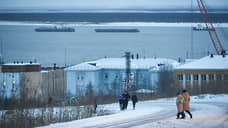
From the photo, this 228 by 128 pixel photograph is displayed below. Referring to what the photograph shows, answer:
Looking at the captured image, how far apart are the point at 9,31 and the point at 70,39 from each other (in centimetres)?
1654

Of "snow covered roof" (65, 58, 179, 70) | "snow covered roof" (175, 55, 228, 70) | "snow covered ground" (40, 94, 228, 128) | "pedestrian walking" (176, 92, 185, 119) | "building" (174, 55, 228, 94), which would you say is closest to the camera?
"snow covered ground" (40, 94, 228, 128)

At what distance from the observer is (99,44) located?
2308 inches

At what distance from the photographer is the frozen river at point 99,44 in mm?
44094

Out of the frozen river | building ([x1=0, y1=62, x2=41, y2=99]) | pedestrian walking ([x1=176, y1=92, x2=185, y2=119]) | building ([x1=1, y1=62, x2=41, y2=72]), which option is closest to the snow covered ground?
pedestrian walking ([x1=176, y1=92, x2=185, y2=119])

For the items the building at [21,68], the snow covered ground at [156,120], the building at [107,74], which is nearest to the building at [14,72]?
the building at [21,68]

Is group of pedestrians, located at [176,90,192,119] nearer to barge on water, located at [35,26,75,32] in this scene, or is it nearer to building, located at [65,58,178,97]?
building, located at [65,58,178,97]

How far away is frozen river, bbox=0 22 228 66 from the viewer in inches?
1736

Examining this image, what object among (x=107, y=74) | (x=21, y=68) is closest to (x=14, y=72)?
(x=21, y=68)

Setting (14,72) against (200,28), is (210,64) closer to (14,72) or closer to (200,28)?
(14,72)

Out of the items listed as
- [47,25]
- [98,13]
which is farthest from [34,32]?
[98,13]

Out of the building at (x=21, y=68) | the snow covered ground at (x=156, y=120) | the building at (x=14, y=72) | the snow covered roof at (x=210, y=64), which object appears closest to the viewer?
the snow covered ground at (x=156, y=120)

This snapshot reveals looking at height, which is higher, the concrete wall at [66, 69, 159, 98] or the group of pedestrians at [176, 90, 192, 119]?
the concrete wall at [66, 69, 159, 98]

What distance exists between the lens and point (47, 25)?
8244 cm

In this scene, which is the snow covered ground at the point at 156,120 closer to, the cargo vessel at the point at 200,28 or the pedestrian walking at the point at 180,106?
the pedestrian walking at the point at 180,106
